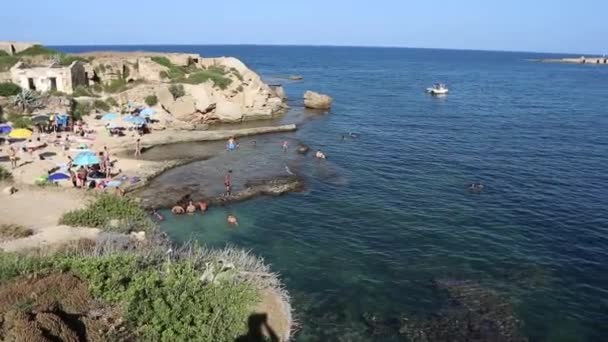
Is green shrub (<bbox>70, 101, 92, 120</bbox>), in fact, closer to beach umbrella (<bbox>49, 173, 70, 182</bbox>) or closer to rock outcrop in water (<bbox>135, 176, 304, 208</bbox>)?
beach umbrella (<bbox>49, 173, 70, 182</bbox>)

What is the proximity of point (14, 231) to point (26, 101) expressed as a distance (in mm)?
29173

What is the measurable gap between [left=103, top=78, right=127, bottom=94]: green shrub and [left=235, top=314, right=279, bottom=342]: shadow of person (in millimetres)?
49081

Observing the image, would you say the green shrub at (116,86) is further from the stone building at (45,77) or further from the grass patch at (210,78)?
the grass patch at (210,78)

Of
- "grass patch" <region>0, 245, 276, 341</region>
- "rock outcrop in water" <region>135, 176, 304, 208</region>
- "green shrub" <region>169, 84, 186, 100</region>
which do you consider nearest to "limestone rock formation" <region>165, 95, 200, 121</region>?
"green shrub" <region>169, 84, 186, 100</region>

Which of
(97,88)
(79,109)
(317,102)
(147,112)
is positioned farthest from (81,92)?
(317,102)

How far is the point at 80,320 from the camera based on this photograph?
13867mm

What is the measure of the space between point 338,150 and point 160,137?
16.9 metres

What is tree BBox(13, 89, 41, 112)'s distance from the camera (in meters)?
47.6

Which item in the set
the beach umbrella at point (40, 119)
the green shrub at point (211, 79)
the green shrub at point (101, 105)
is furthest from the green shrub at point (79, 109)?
the green shrub at point (211, 79)

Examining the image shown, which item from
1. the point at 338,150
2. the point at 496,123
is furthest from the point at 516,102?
the point at 338,150

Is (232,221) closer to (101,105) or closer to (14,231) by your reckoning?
(14,231)

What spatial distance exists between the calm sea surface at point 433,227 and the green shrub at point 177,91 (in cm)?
1627

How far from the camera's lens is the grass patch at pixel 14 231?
22653mm

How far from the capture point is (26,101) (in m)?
47.6
